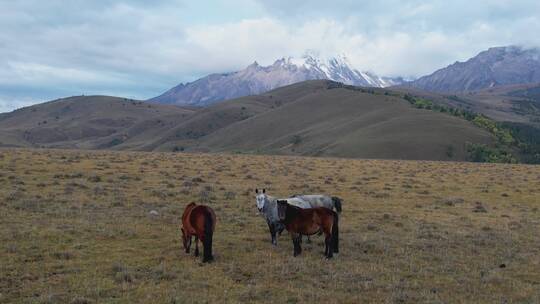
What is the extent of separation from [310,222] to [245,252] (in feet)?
7.20

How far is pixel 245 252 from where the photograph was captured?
50.5 feet

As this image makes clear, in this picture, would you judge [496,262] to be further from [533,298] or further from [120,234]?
[120,234]

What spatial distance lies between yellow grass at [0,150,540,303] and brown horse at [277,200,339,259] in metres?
0.49

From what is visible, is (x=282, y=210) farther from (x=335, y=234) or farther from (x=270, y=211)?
(x=335, y=234)

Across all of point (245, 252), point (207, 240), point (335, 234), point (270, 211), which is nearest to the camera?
point (207, 240)

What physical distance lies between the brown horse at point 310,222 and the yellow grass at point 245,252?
1.61 ft

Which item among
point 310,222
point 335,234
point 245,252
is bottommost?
point 245,252

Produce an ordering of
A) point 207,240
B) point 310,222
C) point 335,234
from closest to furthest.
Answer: point 207,240, point 310,222, point 335,234

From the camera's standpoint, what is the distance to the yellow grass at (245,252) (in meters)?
11.7

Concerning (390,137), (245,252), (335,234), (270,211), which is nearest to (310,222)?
(335,234)

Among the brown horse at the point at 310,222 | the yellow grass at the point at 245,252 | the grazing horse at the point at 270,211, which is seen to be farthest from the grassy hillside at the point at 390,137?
the brown horse at the point at 310,222

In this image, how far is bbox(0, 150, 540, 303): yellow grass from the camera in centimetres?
1169

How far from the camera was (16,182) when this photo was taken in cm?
2908

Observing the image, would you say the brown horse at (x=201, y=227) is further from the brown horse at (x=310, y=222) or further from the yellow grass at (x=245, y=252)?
the brown horse at (x=310, y=222)
